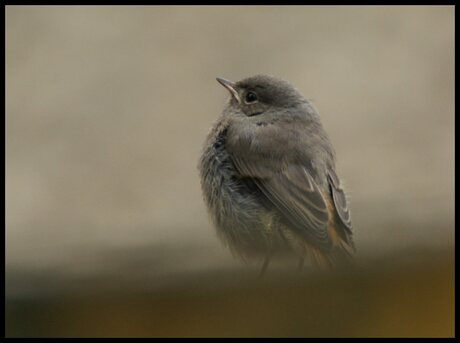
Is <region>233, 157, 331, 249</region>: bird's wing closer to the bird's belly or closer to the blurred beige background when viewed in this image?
the bird's belly

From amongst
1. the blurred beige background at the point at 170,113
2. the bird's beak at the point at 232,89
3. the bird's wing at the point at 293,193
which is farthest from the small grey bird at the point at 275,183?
the blurred beige background at the point at 170,113

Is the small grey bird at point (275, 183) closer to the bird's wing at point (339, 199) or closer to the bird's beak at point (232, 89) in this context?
the bird's wing at point (339, 199)

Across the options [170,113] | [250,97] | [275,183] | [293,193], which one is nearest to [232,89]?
[250,97]

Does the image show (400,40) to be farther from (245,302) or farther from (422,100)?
(245,302)

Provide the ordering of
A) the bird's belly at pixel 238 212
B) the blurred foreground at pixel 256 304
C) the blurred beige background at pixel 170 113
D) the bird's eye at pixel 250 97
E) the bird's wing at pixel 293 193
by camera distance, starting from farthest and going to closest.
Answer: the blurred beige background at pixel 170 113 < the bird's eye at pixel 250 97 < the bird's belly at pixel 238 212 < the bird's wing at pixel 293 193 < the blurred foreground at pixel 256 304

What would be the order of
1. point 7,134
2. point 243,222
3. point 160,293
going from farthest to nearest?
point 7,134, point 160,293, point 243,222

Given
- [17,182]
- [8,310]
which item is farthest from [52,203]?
[8,310]
